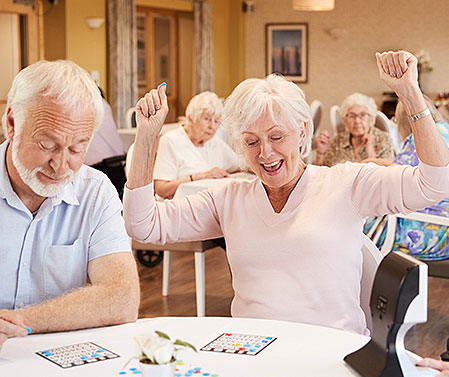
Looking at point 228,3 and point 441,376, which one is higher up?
point 228,3

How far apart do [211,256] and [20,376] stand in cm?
445

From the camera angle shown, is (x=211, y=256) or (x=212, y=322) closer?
(x=212, y=322)

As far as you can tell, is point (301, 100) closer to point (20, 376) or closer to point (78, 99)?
point (78, 99)

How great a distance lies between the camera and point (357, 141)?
5324 mm

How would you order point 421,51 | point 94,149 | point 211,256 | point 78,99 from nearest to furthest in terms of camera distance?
point 78,99 → point 94,149 → point 211,256 → point 421,51

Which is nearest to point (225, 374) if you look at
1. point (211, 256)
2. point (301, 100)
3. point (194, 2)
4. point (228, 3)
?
point (301, 100)

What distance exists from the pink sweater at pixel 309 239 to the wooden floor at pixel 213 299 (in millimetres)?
1767

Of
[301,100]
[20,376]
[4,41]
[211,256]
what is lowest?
[211,256]

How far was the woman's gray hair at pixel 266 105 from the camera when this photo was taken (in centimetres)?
217

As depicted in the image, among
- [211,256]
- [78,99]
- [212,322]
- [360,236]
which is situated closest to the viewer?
[212,322]

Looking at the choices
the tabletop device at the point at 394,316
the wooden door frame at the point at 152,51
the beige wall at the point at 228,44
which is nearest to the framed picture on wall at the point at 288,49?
the beige wall at the point at 228,44

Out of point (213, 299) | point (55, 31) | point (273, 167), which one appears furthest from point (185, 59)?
point (273, 167)

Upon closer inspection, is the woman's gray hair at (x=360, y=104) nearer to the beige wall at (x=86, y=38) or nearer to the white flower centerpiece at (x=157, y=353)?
the white flower centerpiece at (x=157, y=353)

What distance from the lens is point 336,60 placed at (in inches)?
501
